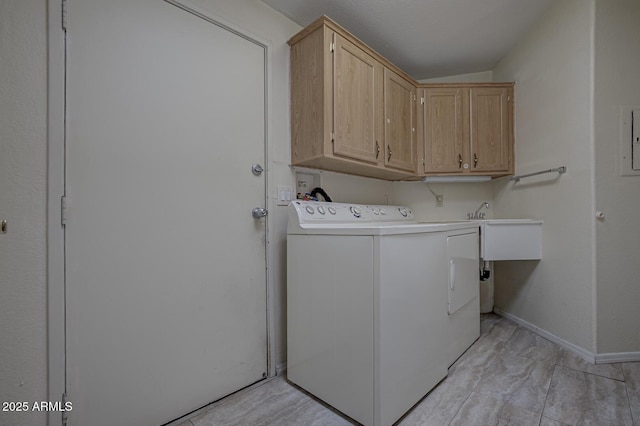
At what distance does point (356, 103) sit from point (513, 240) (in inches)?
63.0

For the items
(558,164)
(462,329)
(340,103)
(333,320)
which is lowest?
(462,329)

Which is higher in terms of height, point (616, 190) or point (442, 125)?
point (442, 125)

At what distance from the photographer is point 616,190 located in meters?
1.68

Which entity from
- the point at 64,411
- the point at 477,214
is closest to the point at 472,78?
the point at 477,214

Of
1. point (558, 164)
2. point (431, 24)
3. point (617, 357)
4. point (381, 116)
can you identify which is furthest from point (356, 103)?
point (617, 357)

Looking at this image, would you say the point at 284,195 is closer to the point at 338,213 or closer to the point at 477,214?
the point at 338,213

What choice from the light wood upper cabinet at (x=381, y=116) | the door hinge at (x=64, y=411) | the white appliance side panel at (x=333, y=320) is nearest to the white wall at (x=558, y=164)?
the light wood upper cabinet at (x=381, y=116)

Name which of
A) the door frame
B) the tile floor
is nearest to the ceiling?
the door frame

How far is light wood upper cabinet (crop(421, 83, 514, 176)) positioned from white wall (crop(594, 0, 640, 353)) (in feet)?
2.34

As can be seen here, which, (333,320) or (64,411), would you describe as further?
(333,320)

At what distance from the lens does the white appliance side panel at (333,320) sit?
118 cm

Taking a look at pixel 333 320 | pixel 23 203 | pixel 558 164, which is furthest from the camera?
pixel 558 164

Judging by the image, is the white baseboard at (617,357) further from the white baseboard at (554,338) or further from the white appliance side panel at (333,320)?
the white appliance side panel at (333,320)

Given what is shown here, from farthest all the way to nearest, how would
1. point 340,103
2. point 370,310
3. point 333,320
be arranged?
point 340,103
point 333,320
point 370,310
